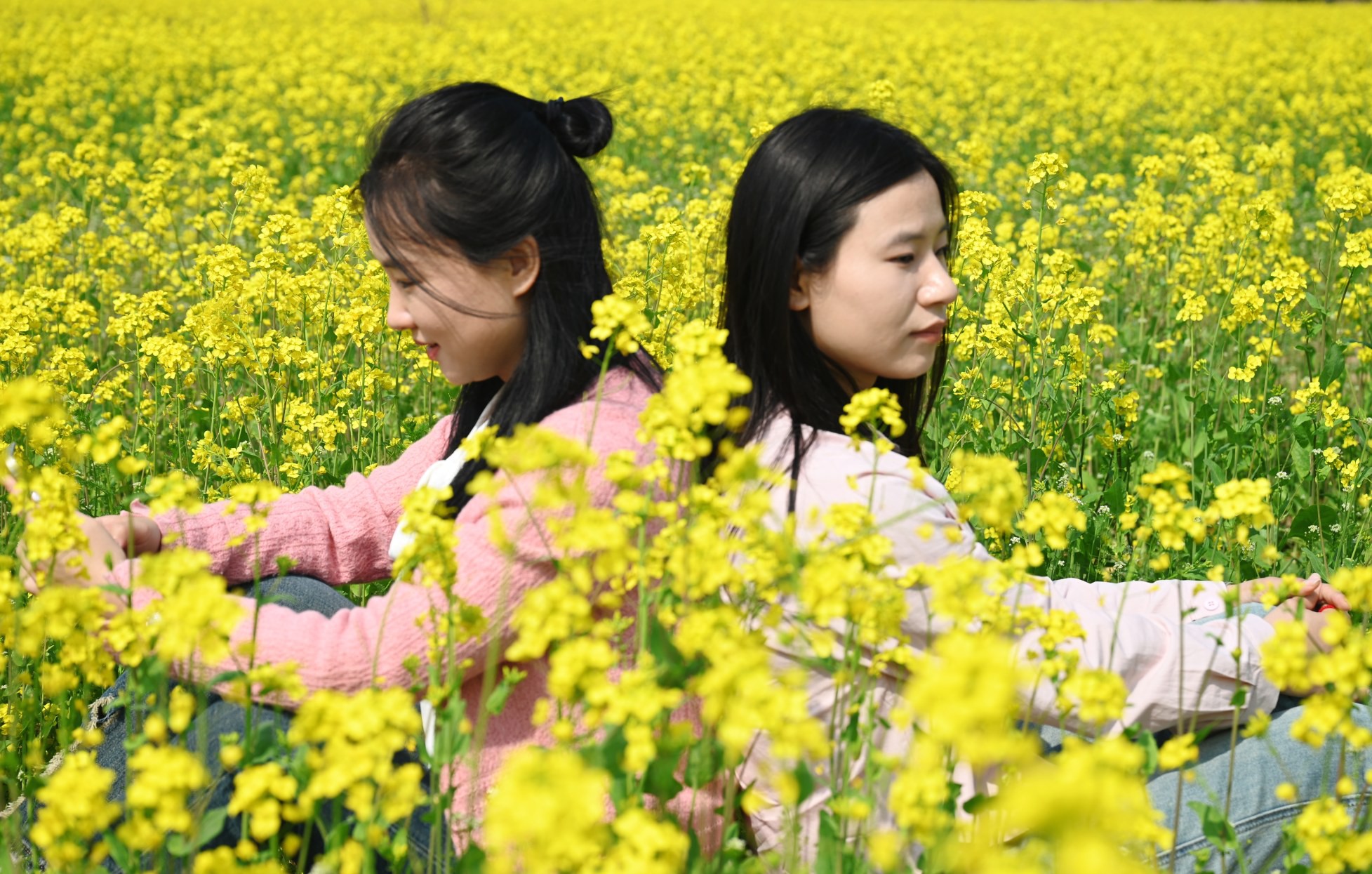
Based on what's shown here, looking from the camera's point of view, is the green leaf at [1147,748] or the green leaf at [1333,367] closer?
the green leaf at [1147,748]

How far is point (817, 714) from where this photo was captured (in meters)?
2.03

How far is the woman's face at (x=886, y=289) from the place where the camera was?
2189 mm

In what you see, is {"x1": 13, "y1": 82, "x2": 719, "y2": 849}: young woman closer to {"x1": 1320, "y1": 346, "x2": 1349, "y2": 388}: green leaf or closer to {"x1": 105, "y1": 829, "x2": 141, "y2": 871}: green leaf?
{"x1": 105, "y1": 829, "x2": 141, "y2": 871}: green leaf

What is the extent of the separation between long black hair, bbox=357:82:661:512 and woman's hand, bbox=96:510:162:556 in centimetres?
50

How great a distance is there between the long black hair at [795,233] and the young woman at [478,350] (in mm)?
185

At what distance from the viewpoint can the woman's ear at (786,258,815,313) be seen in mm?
2229

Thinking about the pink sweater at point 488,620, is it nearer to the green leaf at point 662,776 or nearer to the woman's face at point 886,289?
the green leaf at point 662,776

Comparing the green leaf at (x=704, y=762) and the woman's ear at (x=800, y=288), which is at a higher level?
the woman's ear at (x=800, y=288)

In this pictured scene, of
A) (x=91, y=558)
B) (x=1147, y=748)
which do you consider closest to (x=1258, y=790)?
(x=1147, y=748)

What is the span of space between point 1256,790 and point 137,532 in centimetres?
173

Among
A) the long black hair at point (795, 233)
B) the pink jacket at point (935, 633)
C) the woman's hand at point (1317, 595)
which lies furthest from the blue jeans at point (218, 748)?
the woman's hand at point (1317, 595)

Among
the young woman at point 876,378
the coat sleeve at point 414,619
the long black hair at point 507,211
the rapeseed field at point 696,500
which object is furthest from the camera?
the long black hair at point 507,211

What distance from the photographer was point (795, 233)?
219cm

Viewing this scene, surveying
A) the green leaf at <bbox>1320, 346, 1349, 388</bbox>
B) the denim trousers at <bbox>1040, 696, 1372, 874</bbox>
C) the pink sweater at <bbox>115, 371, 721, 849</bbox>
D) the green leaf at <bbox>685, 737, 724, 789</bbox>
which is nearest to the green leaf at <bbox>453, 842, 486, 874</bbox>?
the pink sweater at <bbox>115, 371, 721, 849</bbox>
